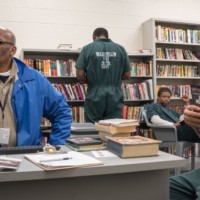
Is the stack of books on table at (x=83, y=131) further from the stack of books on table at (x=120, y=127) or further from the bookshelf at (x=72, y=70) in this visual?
the bookshelf at (x=72, y=70)

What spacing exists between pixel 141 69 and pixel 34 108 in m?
3.23

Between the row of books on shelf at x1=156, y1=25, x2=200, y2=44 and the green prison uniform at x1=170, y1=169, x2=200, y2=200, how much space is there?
147 inches

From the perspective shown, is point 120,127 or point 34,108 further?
point 34,108

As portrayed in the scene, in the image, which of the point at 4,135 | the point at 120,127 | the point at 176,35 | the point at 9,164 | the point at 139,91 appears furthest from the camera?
the point at 176,35

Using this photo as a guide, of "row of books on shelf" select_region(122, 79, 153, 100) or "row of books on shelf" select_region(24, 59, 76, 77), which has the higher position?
"row of books on shelf" select_region(24, 59, 76, 77)

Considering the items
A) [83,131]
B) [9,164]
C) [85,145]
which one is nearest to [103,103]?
[83,131]

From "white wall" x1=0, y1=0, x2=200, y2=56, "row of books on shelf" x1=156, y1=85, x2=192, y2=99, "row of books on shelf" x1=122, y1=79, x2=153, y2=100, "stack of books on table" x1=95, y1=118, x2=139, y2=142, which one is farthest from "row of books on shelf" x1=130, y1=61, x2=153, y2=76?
"stack of books on table" x1=95, y1=118, x2=139, y2=142

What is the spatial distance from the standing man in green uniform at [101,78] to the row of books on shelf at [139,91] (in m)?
1.29

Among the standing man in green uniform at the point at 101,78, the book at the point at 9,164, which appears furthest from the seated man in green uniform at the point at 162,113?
the book at the point at 9,164

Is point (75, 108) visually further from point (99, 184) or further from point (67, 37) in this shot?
point (99, 184)

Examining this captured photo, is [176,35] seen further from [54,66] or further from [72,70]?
[54,66]

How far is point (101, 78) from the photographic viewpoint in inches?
142

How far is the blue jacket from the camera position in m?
2.01

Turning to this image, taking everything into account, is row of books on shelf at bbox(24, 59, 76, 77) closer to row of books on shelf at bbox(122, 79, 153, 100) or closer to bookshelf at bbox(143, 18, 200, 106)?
row of books on shelf at bbox(122, 79, 153, 100)
